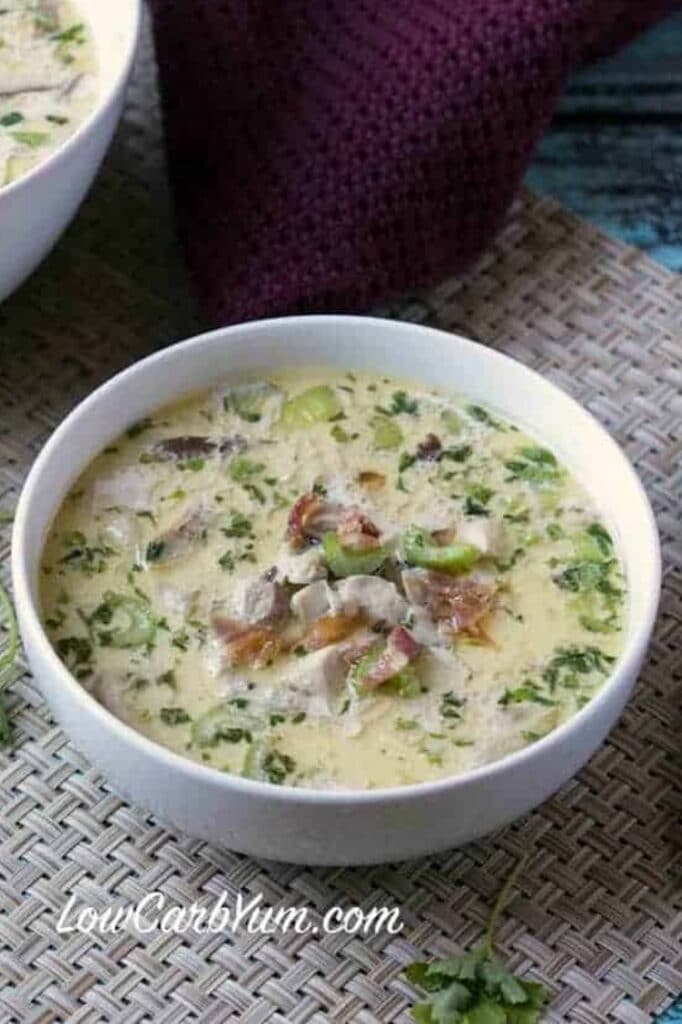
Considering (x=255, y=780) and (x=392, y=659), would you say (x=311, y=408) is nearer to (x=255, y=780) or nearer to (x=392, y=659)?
(x=392, y=659)

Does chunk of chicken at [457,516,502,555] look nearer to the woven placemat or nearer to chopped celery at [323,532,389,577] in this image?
chopped celery at [323,532,389,577]

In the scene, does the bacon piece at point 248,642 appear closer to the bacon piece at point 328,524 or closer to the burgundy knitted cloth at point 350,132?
the bacon piece at point 328,524

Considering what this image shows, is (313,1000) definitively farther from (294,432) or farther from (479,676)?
(294,432)

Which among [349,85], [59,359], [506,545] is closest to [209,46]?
[349,85]

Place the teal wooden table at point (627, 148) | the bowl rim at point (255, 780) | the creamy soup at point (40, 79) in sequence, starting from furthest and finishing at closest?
the teal wooden table at point (627, 148) → the creamy soup at point (40, 79) → the bowl rim at point (255, 780)

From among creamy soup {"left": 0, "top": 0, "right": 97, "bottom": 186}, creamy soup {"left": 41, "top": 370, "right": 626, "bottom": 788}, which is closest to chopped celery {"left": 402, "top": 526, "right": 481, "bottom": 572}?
creamy soup {"left": 41, "top": 370, "right": 626, "bottom": 788}

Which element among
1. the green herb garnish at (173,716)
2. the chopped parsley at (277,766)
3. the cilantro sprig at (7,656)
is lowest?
the cilantro sprig at (7,656)

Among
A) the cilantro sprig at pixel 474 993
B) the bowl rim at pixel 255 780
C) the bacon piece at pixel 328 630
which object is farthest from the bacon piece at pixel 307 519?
the cilantro sprig at pixel 474 993

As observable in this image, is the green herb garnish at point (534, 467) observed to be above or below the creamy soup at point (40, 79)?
below
